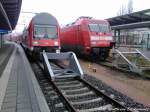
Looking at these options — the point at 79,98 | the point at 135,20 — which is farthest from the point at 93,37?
the point at 135,20

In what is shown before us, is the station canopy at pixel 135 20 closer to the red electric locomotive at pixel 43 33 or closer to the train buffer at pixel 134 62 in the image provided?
the train buffer at pixel 134 62

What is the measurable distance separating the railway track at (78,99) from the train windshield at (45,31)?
315 inches

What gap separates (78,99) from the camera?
8367 mm

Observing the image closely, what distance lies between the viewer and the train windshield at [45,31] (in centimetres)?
1878

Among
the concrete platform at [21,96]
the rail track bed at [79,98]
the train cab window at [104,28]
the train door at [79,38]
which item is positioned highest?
the train cab window at [104,28]

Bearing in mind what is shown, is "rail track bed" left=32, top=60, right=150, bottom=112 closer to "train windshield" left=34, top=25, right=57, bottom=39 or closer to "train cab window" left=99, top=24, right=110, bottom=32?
"train windshield" left=34, top=25, right=57, bottom=39

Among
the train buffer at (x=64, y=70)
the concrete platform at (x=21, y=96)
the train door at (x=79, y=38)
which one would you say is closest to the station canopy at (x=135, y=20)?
the train door at (x=79, y=38)

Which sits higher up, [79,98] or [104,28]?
[104,28]

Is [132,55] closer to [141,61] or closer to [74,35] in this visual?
[141,61]

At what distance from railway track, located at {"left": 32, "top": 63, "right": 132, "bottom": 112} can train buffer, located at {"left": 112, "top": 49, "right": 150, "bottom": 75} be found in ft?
13.3

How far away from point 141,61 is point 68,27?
895 centimetres

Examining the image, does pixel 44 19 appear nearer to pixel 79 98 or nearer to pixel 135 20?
pixel 79 98

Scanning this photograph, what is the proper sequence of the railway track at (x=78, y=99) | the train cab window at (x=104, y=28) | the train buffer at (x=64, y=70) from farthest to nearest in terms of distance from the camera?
the train cab window at (x=104, y=28), the train buffer at (x=64, y=70), the railway track at (x=78, y=99)

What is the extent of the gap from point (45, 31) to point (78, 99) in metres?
11.2
